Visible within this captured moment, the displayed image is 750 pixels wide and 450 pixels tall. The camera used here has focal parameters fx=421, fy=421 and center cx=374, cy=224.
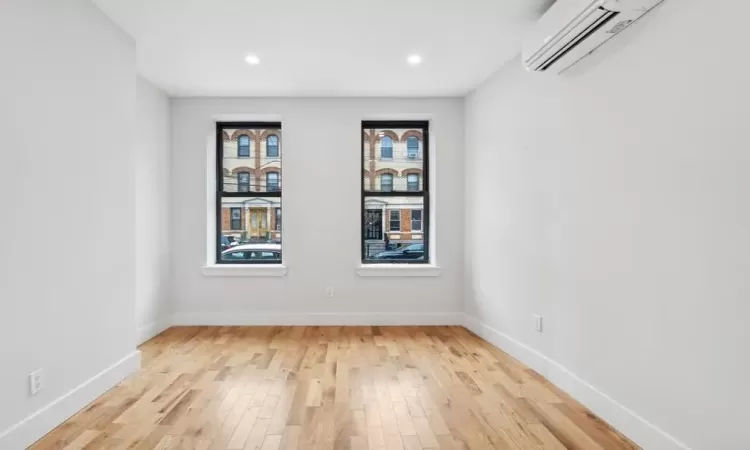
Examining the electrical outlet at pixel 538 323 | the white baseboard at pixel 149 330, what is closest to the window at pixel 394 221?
the electrical outlet at pixel 538 323

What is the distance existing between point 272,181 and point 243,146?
21.2 inches

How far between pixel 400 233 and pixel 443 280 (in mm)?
740

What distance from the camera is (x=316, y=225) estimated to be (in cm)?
466

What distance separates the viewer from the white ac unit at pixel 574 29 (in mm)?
2018

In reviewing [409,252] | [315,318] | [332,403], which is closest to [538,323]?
[332,403]

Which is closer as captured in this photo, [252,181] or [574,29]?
[574,29]

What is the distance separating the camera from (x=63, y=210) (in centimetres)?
237

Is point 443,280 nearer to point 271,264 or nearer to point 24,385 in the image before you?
point 271,264

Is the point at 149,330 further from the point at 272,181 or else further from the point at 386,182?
the point at 386,182

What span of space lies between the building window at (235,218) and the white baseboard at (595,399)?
3065 millimetres

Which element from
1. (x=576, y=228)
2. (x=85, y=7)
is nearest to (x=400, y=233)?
(x=576, y=228)

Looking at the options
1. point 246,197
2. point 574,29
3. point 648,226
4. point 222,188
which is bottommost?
point 648,226

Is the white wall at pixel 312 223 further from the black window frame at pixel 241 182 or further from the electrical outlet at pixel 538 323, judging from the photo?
the electrical outlet at pixel 538 323

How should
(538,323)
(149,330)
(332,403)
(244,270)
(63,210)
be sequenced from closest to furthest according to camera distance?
1. (63,210)
2. (332,403)
3. (538,323)
4. (149,330)
5. (244,270)
